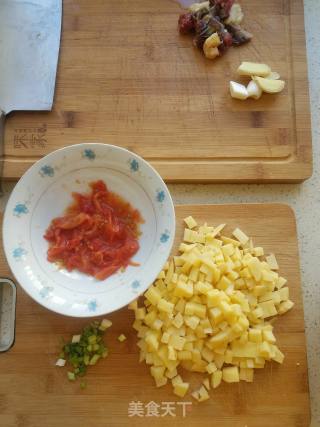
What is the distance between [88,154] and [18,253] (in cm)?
37

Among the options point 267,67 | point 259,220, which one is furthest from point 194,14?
point 259,220

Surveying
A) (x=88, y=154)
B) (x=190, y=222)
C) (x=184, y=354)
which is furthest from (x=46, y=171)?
(x=184, y=354)

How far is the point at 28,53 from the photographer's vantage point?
5.29ft

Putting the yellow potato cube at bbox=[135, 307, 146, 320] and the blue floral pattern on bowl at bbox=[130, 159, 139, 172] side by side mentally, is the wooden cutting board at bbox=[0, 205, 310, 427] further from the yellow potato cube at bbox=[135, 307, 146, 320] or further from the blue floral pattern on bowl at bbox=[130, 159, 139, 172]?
the blue floral pattern on bowl at bbox=[130, 159, 139, 172]

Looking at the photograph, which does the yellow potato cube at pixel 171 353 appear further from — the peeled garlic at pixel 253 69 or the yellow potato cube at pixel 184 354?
the peeled garlic at pixel 253 69

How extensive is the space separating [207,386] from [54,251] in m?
0.65

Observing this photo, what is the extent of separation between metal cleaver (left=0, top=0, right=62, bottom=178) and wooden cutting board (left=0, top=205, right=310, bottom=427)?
679 millimetres

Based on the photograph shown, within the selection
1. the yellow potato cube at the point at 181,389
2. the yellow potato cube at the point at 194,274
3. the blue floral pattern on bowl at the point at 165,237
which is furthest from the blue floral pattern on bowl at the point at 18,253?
the yellow potato cube at the point at 181,389

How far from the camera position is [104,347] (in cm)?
141

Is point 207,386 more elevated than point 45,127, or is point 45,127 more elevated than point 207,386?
point 45,127

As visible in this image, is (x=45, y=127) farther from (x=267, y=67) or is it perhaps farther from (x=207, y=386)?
(x=207, y=386)

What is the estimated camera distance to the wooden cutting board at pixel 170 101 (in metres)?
1.56

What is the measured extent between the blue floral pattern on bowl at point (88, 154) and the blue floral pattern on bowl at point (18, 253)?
348 mm
